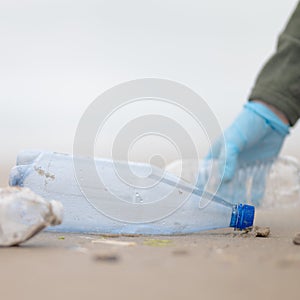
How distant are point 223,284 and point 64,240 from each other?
26.8 inches

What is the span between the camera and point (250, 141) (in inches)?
115

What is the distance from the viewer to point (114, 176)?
5.90 ft

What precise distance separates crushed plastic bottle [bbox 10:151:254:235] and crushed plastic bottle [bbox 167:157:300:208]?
933 mm

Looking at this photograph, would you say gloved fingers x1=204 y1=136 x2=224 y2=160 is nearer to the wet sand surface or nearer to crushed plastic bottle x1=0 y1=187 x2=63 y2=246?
the wet sand surface

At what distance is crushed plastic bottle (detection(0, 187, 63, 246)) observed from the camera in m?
1.28

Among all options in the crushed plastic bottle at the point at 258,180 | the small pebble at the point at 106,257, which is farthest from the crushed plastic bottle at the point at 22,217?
the crushed plastic bottle at the point at 258,180

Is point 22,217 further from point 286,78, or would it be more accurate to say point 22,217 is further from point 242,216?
point 286,78

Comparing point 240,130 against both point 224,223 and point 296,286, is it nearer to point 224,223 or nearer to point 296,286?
point 224,223

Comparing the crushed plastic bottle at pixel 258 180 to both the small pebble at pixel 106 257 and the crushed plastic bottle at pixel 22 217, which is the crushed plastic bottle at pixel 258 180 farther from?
the small pebble at pixel 106 257

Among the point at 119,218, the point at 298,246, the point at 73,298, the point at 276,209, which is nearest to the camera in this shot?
the point at 73,298

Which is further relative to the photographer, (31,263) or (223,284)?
(31,263)

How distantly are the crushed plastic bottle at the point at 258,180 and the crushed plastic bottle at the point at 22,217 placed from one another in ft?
4.84

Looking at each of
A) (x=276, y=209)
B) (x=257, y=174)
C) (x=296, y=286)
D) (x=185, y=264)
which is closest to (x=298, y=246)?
(x=185, y=264)

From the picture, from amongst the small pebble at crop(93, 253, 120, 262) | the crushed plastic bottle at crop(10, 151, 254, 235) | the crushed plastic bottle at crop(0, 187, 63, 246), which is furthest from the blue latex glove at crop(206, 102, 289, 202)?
the small pebble at crop(93, 253, 120, 262)
